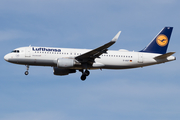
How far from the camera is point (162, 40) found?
4450 centimetres

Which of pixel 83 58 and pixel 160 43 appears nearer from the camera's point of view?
pixel 83 58

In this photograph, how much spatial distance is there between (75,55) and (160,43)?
1256 centimetres

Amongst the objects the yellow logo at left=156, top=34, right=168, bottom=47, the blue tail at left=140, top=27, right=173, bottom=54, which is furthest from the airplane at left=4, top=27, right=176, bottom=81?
the yellow logo at left=156, top=34, right=168, bottom=47

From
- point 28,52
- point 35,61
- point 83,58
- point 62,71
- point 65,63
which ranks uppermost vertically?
point 28,52

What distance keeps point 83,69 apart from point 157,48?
1076cm

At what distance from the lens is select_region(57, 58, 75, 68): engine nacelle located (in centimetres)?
3819

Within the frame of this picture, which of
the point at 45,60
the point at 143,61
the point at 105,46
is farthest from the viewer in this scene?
the point at 143,61

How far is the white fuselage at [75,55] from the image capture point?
128ft

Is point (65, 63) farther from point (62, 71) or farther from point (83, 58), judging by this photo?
point (62, 71)

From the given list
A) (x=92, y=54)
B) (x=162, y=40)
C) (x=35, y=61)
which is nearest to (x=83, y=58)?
(x=92, y=54)

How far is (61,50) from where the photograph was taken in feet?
131

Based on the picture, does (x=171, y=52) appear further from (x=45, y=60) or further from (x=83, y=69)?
(x=45, y=60)

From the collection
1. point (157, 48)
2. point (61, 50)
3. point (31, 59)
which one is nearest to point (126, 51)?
point (157, 48)

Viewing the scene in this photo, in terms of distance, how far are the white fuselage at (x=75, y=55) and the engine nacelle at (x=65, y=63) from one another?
0.85 m
